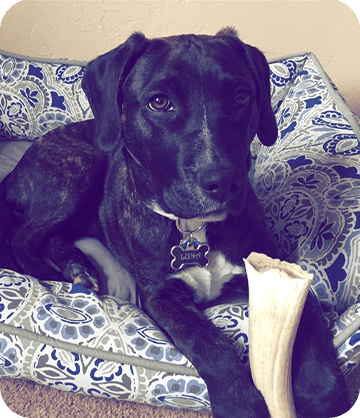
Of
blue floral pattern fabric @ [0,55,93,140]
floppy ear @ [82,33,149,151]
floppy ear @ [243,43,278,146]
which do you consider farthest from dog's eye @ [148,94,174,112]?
blue floral pattern fabric @ [0,55,93,140]

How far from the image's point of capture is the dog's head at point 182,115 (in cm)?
149

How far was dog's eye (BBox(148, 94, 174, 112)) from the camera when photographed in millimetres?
1567

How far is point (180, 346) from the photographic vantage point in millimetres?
1631

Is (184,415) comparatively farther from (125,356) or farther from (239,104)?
(239,104)

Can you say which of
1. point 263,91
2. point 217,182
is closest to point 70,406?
point 217,182

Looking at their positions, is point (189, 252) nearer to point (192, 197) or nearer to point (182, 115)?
point (192, 197)

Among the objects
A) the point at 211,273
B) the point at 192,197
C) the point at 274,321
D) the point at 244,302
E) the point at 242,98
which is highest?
the point at 242,98

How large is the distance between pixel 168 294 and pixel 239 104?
766mm

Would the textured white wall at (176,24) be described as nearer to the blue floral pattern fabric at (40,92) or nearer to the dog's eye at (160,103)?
the blue floral pattern fabric at (40,92)

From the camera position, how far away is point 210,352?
60.1 inches

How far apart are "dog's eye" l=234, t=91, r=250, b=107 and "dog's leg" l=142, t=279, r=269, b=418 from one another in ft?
2.32

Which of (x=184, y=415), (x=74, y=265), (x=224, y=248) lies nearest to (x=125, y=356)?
(x=184, y=415)

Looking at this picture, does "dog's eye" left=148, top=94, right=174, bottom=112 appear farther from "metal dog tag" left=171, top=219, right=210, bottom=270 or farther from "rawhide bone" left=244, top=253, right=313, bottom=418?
"rawhide bone" left=244, top=253, right=313, bottom=418

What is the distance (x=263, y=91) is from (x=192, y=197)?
631 mm
